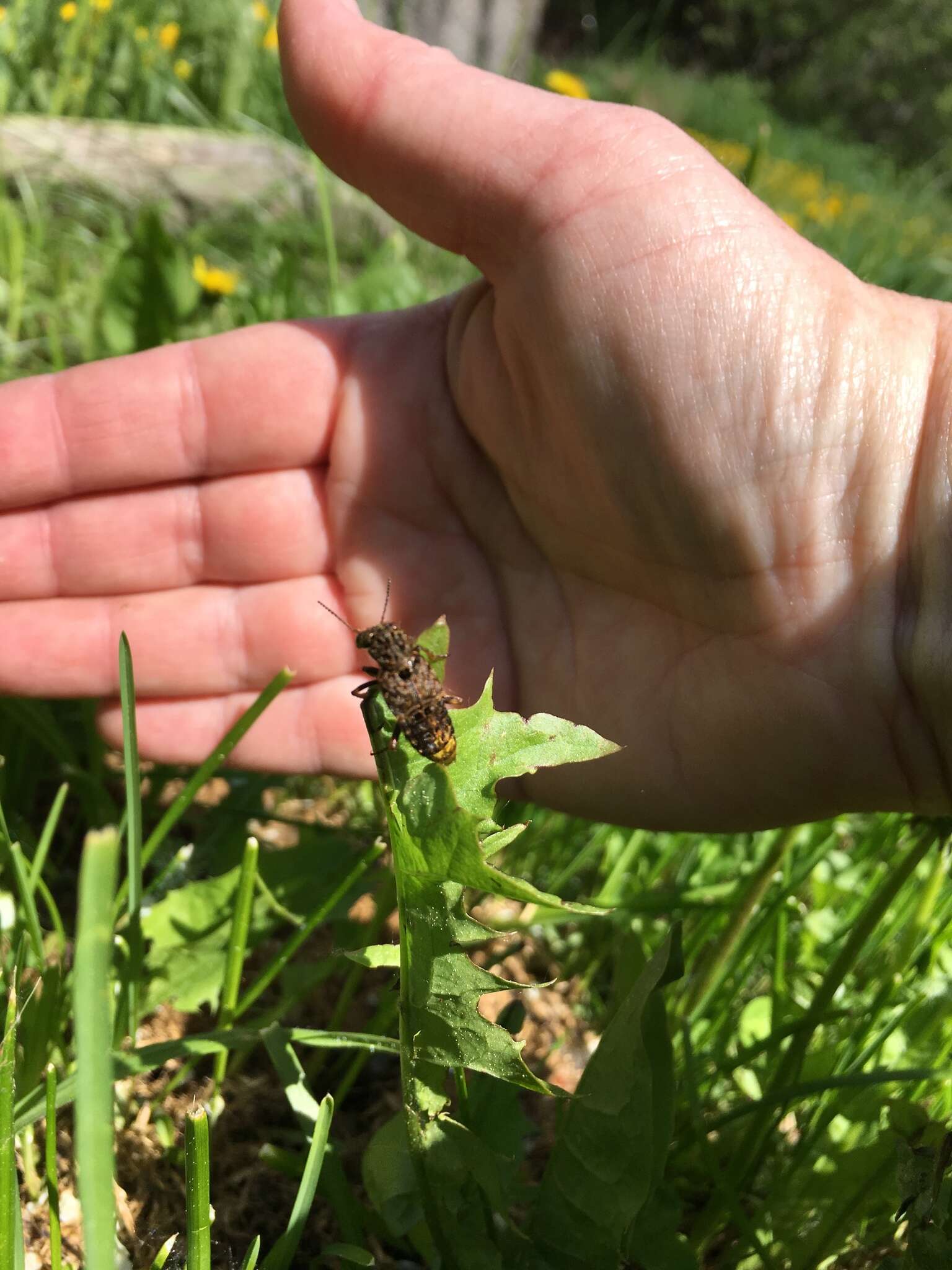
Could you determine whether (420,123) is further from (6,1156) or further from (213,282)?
(6,1156)

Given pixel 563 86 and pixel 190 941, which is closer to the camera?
pixel 190 941

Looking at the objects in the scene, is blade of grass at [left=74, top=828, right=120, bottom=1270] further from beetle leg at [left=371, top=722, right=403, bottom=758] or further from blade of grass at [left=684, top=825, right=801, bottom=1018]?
blade of grass at [left=684, top=825, right=801, bottom=1018]

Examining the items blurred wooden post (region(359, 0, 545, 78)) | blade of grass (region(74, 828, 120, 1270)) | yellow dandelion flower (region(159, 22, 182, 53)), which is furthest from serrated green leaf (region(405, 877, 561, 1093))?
blurred wooden post (region(359, 0, 545, 78))

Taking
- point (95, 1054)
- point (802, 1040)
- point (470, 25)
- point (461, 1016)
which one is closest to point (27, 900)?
point (461, 1016)

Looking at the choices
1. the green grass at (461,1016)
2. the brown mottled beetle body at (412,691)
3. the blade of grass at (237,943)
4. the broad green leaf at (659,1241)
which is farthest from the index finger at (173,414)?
the broad green leaf at (659,1241)

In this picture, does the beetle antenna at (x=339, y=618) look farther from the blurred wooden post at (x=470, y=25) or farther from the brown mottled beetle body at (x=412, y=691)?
the blurred wooden post at (x=470, y=25)

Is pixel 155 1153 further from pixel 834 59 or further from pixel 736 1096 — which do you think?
pixel 834 59

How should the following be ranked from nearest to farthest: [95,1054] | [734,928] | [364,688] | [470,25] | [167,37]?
[95,1054]
[734,928]
[364,688]
[167,37]
[470,25]
